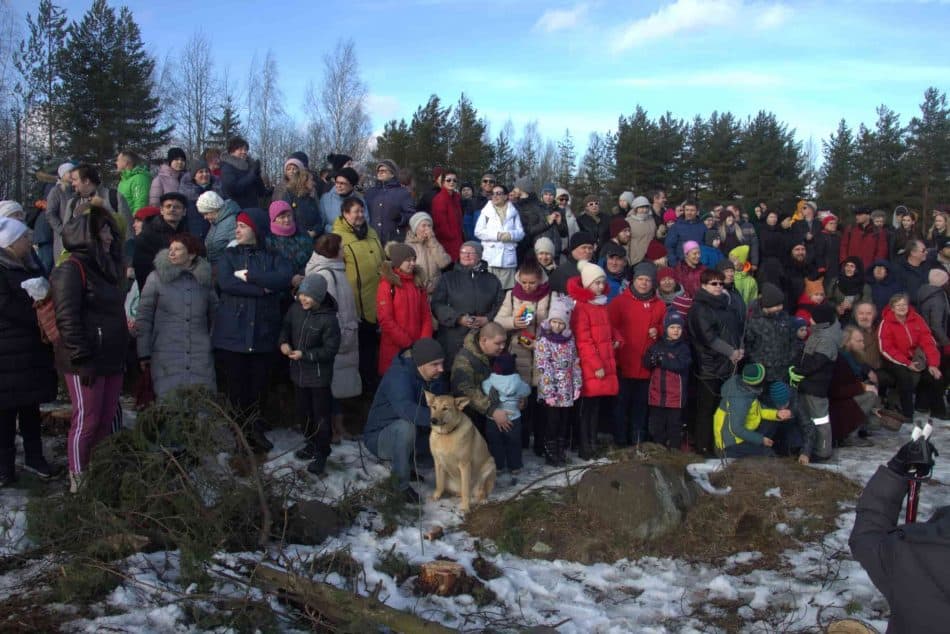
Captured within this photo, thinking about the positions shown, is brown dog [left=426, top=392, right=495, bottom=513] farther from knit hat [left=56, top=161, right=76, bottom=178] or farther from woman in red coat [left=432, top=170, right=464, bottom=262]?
knit hat [left=56, top=161, right=76, bottom=178]

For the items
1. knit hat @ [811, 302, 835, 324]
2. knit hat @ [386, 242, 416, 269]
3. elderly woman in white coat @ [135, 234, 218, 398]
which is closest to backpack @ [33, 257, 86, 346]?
elderly woman in white coat @ [135, 234, 218, 398]

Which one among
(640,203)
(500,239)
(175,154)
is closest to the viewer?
(175,154)

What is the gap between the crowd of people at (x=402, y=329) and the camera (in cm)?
563

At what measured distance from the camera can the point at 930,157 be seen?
2873 cm

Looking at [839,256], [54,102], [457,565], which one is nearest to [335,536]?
[457,565]

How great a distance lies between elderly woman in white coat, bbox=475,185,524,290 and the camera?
8945 mm

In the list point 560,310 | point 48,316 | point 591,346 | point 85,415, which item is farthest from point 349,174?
point 85,415

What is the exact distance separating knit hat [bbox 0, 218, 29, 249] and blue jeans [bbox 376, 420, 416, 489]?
326 cm

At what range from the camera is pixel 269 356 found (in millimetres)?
6793

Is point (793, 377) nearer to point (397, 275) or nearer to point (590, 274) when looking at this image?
point (590, 274)

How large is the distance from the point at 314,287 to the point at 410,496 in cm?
198

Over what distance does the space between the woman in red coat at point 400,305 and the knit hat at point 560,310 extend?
120 cm

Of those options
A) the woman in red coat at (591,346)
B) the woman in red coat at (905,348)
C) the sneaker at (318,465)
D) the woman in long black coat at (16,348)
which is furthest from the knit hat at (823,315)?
the woman in long black coat at (16,348)

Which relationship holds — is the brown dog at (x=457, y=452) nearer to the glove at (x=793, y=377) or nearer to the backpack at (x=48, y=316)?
the backpack at (x=48, y=316)
